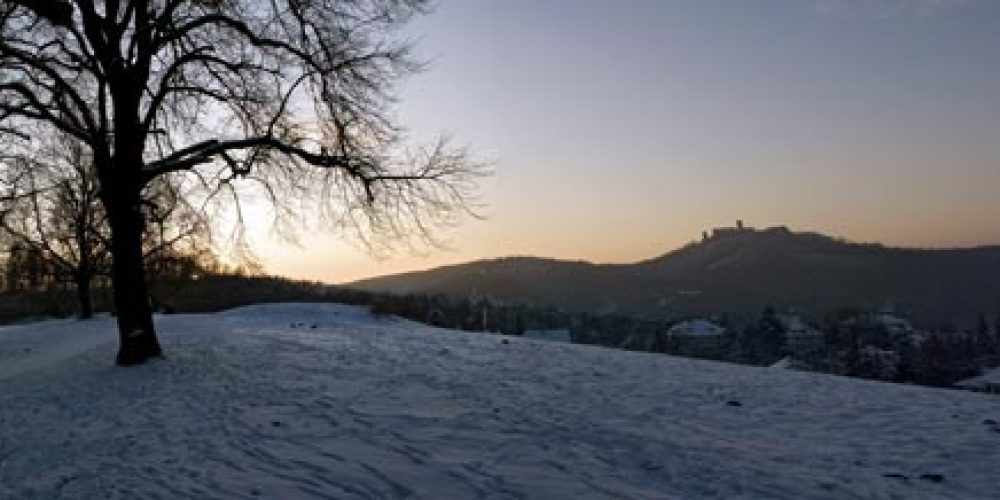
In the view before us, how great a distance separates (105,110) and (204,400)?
721 cm

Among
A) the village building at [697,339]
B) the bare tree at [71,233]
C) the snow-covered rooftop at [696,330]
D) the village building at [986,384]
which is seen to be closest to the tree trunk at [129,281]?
the bare tree at [71,233]

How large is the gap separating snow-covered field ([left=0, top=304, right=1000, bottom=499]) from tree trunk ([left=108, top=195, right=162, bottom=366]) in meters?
0.65

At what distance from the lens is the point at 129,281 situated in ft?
58.1

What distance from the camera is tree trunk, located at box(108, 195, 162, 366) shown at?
17.6m

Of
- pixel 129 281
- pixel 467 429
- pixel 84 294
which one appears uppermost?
pixel 84 294

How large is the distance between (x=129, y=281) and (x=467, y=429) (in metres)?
9.30

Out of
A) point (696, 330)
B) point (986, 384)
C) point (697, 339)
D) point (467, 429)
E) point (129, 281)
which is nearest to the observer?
point (467, 429)

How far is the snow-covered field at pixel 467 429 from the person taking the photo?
9781 mm

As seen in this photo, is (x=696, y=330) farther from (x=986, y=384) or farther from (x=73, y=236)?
(x=73, y=236)

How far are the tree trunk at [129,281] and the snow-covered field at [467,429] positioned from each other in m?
0.65

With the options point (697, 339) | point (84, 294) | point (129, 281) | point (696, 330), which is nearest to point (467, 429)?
point (129, 281)

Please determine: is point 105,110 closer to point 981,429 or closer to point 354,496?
point 354,496

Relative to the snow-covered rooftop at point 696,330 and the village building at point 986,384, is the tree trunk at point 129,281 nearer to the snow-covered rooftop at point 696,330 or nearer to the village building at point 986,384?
the village building at point 986,384

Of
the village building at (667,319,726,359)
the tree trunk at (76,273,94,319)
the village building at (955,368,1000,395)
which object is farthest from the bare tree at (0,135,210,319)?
the village building at (667,319,726,359)
